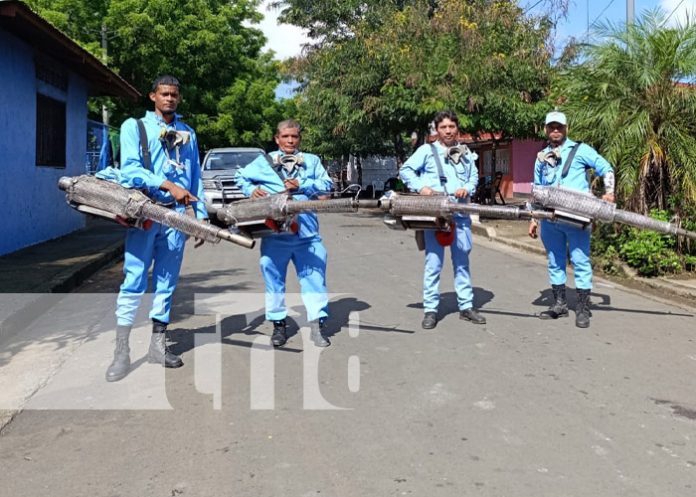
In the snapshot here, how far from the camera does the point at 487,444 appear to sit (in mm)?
3754

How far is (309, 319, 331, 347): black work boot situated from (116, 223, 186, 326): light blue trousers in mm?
1168

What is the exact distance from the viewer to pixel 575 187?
6.39m

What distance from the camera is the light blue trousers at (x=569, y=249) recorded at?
6.45 meters

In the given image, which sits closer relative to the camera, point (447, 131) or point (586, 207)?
point (586, 207)

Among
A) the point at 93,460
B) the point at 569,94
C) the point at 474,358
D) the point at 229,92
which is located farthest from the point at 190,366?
the point at 229,92

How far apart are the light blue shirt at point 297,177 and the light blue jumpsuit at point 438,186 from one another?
0.94 metres

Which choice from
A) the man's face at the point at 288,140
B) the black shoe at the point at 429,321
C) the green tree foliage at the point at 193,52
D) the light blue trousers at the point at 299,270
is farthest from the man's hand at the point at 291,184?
the green tree foliage at the point at 193,52

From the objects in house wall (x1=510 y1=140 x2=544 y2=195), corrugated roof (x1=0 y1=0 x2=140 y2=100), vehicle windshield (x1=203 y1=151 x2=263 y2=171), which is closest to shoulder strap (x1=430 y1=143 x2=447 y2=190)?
corrugated roof (x1=0 y1=0 x2=140 y2=100)

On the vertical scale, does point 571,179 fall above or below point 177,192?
above

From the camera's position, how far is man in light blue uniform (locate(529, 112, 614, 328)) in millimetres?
6359

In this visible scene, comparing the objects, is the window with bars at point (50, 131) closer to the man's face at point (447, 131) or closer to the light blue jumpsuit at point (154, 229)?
the light blue jumpsuit at point (154, 229)

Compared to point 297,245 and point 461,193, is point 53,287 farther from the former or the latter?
point 461,193

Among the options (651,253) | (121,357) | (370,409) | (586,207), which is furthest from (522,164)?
(370,409)

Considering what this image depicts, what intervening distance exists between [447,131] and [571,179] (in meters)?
1.20
